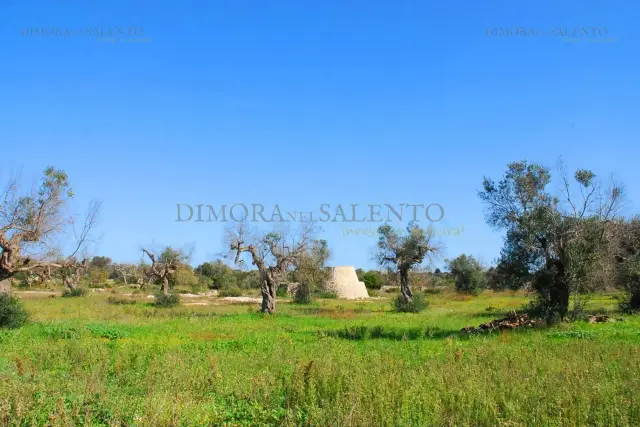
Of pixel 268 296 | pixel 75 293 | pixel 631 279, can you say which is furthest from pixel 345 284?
pixel 631 279

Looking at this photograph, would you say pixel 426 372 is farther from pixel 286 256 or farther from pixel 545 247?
pixel 286 256

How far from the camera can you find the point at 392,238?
48.4m

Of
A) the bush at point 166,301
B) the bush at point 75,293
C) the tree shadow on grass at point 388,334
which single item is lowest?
the tree shadow on grass at point 388,334

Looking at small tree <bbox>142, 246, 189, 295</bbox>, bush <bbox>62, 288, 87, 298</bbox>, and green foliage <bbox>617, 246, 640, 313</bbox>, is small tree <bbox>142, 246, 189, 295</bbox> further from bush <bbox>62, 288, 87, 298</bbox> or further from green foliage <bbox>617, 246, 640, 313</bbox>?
green foliage <bbox>617, 246, 640, 313</bbox>

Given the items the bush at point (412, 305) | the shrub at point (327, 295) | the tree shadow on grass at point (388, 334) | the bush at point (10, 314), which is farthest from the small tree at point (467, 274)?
the bush at point (10, 314)

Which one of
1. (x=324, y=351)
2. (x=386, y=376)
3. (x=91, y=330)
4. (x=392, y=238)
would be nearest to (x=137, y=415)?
(x=386, y=376)

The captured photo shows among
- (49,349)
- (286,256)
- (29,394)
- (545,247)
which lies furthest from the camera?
(286,256)

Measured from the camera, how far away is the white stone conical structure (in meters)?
63.9

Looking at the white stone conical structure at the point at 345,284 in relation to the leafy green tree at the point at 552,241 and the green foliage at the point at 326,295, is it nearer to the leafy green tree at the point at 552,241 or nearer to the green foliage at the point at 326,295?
the green foliage at the point at 326,295

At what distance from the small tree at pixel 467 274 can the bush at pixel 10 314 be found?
176 ft

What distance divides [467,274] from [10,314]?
2258 inches

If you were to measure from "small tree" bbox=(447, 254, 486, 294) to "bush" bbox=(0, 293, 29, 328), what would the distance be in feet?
176

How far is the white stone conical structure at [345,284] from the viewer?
6388 centimetres

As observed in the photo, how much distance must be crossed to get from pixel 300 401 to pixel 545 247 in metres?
18.7
